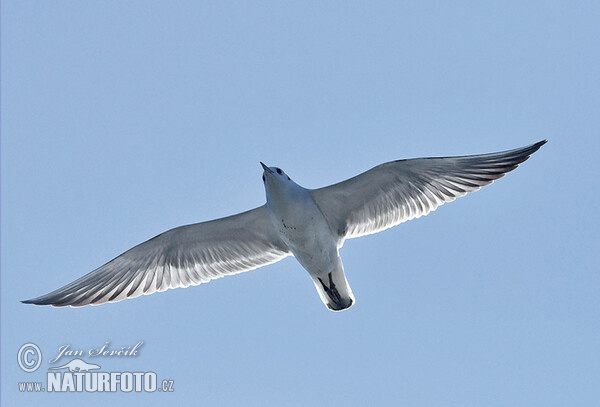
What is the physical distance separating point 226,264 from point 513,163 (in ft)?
16.3

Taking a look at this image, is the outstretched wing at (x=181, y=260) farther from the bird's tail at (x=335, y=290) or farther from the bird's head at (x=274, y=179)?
the bird's head at (x=274, y=179)

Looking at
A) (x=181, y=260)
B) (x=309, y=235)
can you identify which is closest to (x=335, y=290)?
(x=309, y=235)

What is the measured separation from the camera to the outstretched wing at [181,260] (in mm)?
15070

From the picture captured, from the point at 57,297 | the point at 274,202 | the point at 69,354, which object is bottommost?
the point at 69,354

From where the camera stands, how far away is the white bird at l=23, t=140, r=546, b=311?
14.2 meters

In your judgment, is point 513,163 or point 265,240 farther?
point 265,240

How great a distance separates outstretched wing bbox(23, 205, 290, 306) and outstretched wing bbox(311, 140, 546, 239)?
3.82ft

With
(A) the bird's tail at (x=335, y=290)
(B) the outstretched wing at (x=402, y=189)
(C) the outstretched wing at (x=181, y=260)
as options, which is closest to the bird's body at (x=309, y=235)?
(A) the bird's tail at (x=335, y=290)

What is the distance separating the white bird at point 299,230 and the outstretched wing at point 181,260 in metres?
0.02

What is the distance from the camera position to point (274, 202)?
1401 cm

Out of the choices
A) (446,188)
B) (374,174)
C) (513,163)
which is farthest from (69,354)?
(513,163)

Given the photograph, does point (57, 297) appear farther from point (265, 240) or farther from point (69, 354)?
point (265, 240)

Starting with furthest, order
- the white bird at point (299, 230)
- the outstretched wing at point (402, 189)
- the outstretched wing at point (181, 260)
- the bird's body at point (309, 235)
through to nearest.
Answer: the outstretched wing at point (181, 260) → the outstretched wing at point (402, 189) → the white bird at point (299, 230) → the bird's body at point (309, 235)

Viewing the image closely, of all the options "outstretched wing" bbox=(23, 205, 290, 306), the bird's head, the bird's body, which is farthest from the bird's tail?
the bird's head
